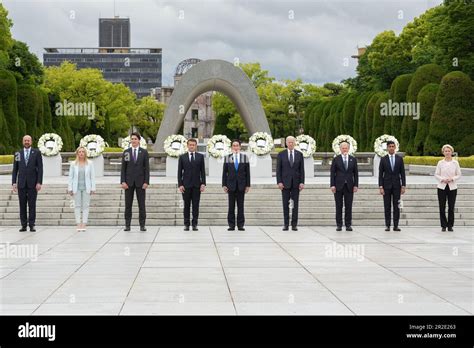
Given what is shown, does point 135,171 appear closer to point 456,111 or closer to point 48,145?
point 48,145

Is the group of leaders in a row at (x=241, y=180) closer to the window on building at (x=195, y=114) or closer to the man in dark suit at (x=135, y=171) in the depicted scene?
the man in dark suit at (x=135, y=171)

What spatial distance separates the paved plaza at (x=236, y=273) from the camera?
22.7 ft

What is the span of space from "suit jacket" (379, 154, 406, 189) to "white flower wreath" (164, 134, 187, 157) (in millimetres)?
10281

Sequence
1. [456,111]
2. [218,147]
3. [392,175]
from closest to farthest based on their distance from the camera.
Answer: [392,175], [218,147], [456,111]

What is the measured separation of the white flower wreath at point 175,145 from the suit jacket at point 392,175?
10.3 metres

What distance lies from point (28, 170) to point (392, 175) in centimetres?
781

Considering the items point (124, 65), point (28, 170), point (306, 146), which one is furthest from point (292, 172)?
point (124, 65)

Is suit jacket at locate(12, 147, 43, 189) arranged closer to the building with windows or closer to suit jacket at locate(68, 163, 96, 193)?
suit jacket at locate(68, 163, 96, 193)

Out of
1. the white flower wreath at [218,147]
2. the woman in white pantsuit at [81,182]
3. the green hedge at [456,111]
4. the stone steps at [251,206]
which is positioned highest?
the green hedge at [456,111]

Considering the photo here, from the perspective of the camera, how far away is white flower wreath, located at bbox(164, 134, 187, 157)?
23359mm

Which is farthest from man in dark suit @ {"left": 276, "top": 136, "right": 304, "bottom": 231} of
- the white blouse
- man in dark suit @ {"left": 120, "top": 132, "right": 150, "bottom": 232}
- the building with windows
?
the building with windows

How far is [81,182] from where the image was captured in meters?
13.8

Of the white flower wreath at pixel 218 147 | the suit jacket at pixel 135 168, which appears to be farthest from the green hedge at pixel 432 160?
the suit jacket at pixel 135 168

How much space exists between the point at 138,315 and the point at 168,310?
37 centimetres
